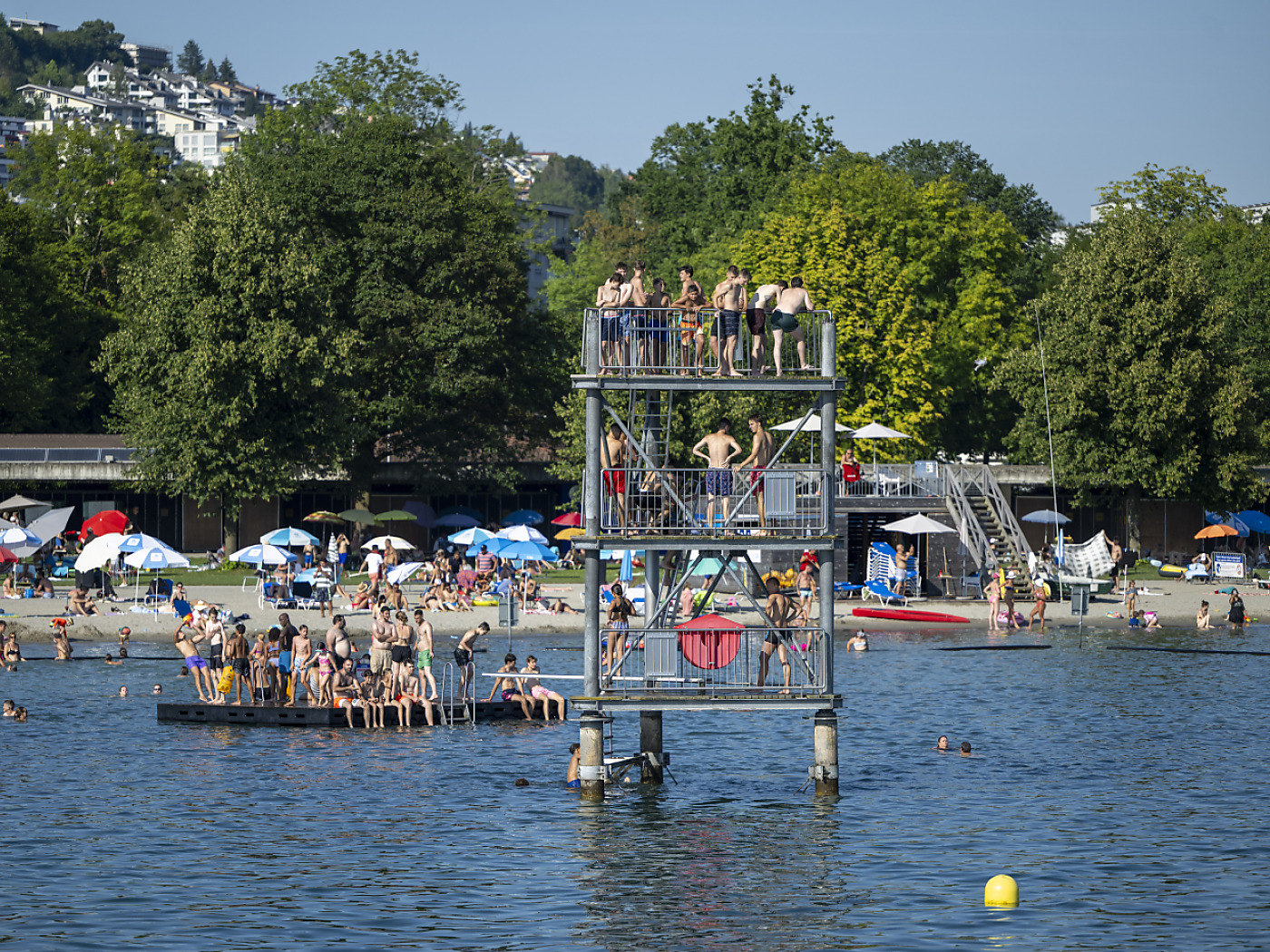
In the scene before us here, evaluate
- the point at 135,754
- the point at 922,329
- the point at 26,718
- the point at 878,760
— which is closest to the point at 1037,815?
the point at 878,760

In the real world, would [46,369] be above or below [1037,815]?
above

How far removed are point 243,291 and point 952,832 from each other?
43.5 meters

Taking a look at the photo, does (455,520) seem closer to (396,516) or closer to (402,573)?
(396,516)

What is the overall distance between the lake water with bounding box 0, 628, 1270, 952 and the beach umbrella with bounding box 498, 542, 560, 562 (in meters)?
14.4

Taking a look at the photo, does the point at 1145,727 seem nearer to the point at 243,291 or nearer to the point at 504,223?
the point at 243,291

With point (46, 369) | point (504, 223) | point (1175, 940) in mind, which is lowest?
point (1175, 940)

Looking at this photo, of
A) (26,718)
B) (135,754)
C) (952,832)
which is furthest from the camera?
(26,718)

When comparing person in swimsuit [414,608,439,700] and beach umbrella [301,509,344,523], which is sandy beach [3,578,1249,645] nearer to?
beach umbrella [301,509,344,523]

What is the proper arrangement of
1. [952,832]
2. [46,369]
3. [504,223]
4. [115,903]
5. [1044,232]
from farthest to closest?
[1044,232], [46,369], [504,223], [952,832], [115,903]

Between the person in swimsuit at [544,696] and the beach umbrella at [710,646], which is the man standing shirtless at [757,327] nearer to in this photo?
the beach umbrella at [710,646]

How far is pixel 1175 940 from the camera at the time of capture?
829 inches

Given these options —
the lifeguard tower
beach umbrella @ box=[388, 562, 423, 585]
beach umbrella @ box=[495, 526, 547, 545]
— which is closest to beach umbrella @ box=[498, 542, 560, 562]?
beach umbrella @ box=[495, 526, 547, 545]

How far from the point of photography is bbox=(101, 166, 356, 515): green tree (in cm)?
6200

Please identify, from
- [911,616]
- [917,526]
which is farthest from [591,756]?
[917,526]
